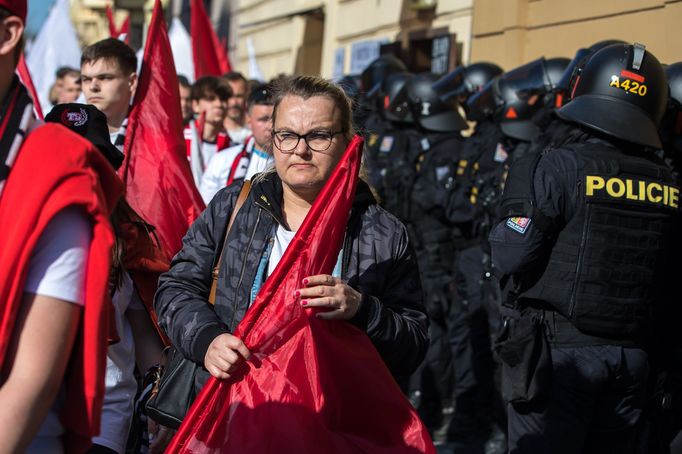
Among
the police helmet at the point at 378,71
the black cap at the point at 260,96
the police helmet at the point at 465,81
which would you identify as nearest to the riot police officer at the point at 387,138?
the police helmet at the point at 465,81

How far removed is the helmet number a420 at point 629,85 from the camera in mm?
4391

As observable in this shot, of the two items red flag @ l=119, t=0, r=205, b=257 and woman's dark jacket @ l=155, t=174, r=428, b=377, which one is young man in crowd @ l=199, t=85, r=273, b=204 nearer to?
red flag @ l=119, t=0, r=205, b=257

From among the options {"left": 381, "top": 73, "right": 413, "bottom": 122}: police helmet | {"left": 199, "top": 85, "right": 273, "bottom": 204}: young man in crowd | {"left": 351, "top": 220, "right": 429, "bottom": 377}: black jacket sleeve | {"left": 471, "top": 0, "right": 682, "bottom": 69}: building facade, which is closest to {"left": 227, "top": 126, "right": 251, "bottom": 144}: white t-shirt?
{"left": 381, "top": 73, "right": 413, "bottom": 122}: police helmet

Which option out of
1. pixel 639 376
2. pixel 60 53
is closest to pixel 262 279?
pixel 639 376

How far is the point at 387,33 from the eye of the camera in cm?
1371

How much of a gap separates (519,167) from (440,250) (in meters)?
3.73

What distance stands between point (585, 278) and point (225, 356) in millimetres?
1836

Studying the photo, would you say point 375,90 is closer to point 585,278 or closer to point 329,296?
point 585,278

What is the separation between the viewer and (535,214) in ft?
13.5

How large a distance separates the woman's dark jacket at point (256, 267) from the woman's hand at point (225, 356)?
16 centimetres

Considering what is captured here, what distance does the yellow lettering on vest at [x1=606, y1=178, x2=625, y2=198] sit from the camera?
411 cm

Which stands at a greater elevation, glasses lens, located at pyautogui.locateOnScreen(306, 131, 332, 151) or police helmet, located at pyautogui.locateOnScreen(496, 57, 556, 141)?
police helmet, located at pyautogui.locateOnScreen(496, 57, 556, 141)

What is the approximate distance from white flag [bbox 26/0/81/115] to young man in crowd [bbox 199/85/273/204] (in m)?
5.96

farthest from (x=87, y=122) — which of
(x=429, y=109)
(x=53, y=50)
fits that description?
(x=53, y=50)
